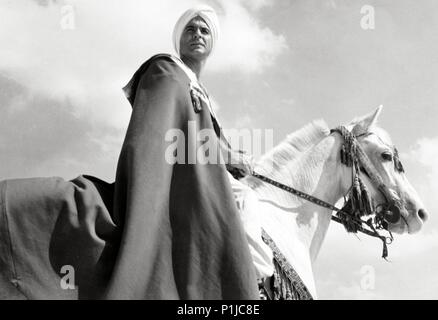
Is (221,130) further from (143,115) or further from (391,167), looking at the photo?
(391,167)

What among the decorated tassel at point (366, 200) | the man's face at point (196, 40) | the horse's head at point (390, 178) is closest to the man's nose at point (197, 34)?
the man's face at point (196, 40)

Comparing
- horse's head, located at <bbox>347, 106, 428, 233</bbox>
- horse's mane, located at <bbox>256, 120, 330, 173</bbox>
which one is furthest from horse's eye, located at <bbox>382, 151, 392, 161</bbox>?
horse's mane, located at <bbox>256, 120, 330, 173</bbox>

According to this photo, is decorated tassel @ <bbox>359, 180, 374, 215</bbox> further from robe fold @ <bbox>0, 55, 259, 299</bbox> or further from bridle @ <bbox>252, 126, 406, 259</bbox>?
robe fold @ <bbox>0, 55, 259, 299</bbox>

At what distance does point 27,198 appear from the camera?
3949 millimetres

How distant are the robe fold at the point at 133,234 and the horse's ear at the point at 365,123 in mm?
2699

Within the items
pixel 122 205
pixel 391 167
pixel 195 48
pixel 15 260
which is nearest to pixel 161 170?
pixel 122 205

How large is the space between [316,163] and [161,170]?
2.31m

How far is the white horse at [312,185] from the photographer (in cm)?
543

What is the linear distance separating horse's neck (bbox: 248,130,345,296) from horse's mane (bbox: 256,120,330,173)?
4 centimetres

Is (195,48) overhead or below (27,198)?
overhead

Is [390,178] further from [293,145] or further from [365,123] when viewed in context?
[293,145]

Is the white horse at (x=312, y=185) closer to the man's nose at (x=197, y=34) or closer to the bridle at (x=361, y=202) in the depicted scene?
the bridle at (x=361, y=202)

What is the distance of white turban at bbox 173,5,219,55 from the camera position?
555 centimetres
